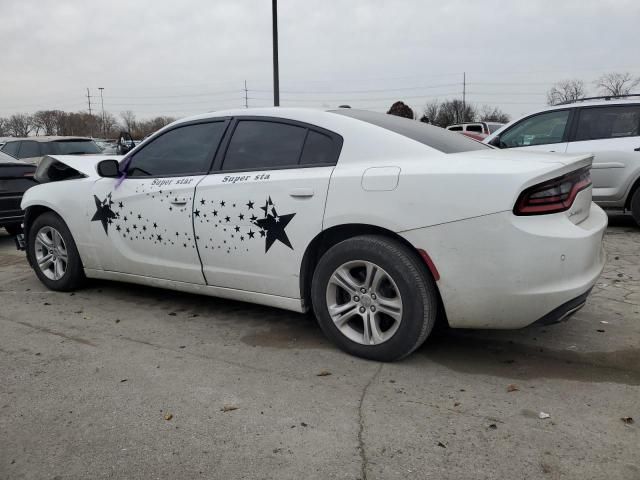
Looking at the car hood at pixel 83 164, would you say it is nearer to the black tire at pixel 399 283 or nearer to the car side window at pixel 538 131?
the black tire at pixel 399 283

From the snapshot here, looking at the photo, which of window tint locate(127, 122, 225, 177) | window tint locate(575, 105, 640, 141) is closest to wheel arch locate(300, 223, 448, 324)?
window tint locate(127, 122, 225, 177)

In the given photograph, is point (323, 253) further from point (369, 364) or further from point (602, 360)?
point (602, 360)

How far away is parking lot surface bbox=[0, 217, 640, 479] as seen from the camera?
88.0 inches

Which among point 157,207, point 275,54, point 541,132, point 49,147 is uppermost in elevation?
point 275,54

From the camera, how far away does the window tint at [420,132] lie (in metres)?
3.28

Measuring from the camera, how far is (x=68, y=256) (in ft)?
15.5

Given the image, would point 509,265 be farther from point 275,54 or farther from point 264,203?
point 275,54

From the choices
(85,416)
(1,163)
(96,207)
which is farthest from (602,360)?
(1,163)

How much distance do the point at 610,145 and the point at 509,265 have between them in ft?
17.1

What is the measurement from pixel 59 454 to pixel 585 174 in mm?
3150

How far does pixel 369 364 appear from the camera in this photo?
124 inches

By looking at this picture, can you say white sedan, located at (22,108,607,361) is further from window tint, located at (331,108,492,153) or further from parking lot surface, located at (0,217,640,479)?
parking lot surface, located at (0,217,640,479)

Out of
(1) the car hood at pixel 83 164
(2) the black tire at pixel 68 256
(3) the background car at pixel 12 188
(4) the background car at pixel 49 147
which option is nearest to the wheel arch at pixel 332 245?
(1) the car hood at pixel 83 164

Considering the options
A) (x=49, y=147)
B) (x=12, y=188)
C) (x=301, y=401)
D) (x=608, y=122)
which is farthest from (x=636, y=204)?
(x=49, y=147)
